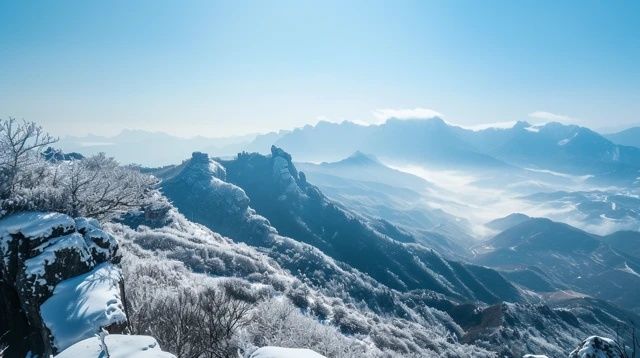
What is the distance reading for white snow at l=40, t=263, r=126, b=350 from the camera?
31.6 feet

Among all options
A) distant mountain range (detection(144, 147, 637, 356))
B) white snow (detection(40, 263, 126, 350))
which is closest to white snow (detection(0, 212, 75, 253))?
white snow (detection(40, 263, 126, 350))

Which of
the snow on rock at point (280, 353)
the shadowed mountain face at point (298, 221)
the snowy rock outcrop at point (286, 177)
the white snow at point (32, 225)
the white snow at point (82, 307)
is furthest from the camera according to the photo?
the snowy rock outcrop at point (286, 177)

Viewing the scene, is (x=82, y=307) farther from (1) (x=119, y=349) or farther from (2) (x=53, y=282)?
(1) (x=119, y=349)

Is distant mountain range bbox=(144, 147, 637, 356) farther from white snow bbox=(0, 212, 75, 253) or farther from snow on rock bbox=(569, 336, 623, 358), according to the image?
white snow bbox=(0, 212, 75, 253)

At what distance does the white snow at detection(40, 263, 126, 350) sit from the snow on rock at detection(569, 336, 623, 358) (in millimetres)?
13852

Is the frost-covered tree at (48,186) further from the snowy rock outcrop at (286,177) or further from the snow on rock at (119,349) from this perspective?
the snowy rock outcrop at (286,177)

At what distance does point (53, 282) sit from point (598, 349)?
54.5 feet

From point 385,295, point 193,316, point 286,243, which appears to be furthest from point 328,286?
point 193,316

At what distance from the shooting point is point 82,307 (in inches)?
404

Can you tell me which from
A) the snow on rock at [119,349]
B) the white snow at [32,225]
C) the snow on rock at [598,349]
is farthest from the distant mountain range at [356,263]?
the snow on rock at [119,349]

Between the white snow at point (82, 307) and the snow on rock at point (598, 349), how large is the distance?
13.9m

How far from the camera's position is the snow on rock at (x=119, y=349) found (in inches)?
300

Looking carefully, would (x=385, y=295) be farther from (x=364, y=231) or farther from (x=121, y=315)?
(x=121, y=315)

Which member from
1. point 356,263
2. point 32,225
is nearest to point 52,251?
point 32,225
